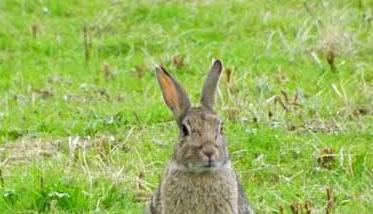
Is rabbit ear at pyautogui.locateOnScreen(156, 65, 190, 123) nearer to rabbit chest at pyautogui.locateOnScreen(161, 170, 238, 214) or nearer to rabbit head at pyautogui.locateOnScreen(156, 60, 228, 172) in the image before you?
rabbit head at pyautogui.locateOnScreen(156, 60, 228, 172)

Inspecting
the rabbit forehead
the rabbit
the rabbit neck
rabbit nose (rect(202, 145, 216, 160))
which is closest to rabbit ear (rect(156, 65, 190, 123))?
the rabbit

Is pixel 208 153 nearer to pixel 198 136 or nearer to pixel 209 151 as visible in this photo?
pixel 209 151

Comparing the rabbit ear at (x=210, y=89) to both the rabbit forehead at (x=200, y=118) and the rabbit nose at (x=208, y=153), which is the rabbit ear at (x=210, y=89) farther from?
the rabbit nose at (x=208, y=153)

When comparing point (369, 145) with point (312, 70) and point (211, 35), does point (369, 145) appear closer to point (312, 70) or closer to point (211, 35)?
point (312, 70)

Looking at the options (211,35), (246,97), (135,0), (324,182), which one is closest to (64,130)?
(246,97)

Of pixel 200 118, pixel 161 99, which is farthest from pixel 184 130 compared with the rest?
pixel 161 99

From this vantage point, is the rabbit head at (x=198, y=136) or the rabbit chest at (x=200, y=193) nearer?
the rabbit head at (x=198, y=136)

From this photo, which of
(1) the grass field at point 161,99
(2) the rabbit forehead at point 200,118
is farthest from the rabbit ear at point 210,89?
(1) the grass field at point 161,99
